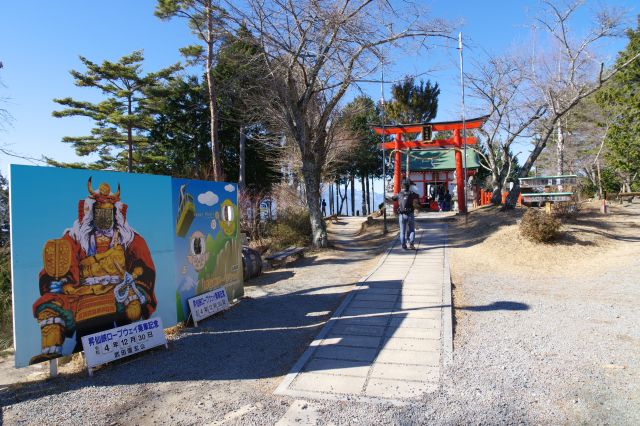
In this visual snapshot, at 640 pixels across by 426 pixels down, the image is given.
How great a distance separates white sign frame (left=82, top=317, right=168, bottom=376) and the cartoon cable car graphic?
1284 millimetres

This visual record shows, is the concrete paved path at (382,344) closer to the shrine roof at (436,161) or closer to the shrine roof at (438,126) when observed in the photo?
the shrine roof at (438,126)

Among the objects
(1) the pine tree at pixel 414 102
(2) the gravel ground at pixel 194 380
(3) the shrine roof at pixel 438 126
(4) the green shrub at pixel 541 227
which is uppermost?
(1) the pine tree at pixel 414 102

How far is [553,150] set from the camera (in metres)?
36.3

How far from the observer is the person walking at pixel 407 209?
1058cm

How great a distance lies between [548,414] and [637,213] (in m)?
15.4

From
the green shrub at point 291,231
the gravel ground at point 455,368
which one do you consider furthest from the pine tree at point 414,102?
the gravel ground at point 455,368

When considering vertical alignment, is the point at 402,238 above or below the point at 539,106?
below

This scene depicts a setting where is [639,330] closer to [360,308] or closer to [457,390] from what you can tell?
[457,390]

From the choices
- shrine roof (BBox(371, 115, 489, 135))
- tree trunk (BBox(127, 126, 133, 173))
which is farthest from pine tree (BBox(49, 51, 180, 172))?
shrine roof (BBox(371, 115, 489, 135))

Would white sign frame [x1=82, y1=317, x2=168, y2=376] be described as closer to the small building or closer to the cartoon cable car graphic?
the cartoon cable car graphic

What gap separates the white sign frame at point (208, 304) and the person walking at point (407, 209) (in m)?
5.48

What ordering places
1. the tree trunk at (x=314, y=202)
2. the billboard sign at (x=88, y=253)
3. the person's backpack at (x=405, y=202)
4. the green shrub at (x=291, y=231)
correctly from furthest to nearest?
the green shrub at (x=291, y=231)
the tree trunk at (x=314, y=202)
the person's backpack at (x=405, y=202)
the billboard sign at (x=88, y=253)

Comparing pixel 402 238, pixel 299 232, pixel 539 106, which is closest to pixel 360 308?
pixel 402 238

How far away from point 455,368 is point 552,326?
6.57ft
